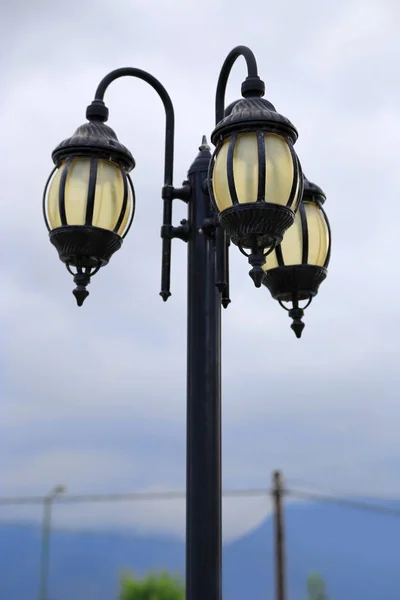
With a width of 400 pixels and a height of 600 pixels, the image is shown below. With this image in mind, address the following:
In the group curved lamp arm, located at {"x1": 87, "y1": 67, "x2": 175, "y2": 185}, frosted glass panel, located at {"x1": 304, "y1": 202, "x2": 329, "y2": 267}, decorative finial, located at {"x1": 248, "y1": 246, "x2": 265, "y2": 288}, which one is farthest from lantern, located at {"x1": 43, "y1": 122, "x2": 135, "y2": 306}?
frosted glass panel, located at {"x1": 304, "y1": 202, "x2": 329, "y2": 267}

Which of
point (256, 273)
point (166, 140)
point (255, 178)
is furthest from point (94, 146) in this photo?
point (256, 273)

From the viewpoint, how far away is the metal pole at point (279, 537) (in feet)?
23.4

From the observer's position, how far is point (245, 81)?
10.5ft

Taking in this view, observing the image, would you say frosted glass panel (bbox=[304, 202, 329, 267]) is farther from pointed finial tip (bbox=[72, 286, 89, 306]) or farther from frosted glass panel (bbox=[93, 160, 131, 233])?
pointed finial tip (bbox=[72, 286, 89, 306])

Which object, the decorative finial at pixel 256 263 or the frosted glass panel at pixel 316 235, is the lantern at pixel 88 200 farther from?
the frosted glass panel at pixel 316 235

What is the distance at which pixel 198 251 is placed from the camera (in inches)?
126

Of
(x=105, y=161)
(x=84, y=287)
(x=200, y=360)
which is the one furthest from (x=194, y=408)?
(x=105, y=161)

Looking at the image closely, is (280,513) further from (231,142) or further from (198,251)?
(231,142)

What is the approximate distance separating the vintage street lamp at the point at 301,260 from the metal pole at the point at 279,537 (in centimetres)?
349

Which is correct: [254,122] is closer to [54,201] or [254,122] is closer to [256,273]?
[256,273]

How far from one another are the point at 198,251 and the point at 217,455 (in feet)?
2.79

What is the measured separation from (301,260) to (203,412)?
125 centimetres

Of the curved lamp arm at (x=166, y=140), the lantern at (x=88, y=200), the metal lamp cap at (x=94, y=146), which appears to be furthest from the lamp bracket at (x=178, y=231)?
the metal lamp cap at (x=94, y=146)

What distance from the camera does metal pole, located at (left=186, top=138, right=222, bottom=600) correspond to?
2.77 metres
